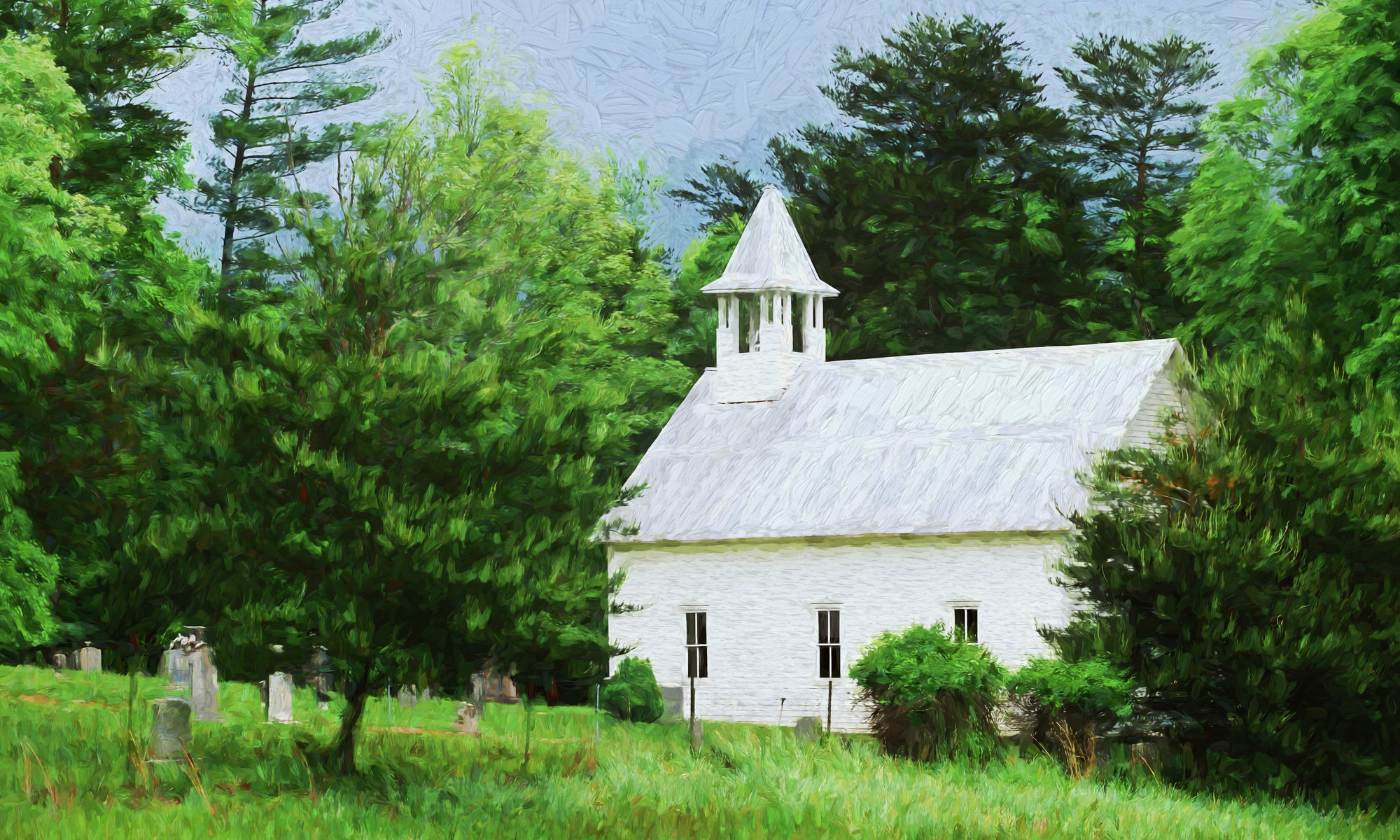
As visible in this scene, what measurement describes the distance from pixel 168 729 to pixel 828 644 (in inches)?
665

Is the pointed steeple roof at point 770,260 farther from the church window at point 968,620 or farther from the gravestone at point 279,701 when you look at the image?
the gravestone at point 279,701

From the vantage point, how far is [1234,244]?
130 ft

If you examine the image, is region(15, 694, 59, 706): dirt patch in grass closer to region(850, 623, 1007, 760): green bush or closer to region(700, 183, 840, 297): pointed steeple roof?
region(850, 623, 1007, 760): green bush

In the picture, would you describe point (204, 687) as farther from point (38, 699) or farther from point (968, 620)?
point (968, 620)

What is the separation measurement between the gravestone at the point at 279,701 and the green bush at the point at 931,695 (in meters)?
9.48

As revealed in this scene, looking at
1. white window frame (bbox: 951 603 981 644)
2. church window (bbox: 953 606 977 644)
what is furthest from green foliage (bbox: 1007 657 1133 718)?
church window (bbox: 953 606 977 644)

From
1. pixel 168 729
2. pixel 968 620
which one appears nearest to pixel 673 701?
pixel 968 620

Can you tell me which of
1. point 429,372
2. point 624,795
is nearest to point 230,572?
point 429,372

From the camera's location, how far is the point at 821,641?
3512 cm

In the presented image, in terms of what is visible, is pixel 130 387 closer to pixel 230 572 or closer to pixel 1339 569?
pixel 230 572

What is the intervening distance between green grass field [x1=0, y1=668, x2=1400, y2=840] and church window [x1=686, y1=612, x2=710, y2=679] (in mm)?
11793

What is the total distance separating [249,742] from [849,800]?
932 centimetres

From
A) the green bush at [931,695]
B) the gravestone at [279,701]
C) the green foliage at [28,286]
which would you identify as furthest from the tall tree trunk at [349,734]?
the green bush at [931,695]

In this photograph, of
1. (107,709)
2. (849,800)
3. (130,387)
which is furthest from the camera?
(107,709)
